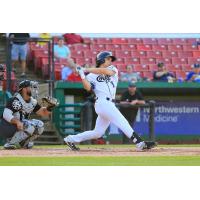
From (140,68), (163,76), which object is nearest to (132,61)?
(140,68)

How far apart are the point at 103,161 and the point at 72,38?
5554mm

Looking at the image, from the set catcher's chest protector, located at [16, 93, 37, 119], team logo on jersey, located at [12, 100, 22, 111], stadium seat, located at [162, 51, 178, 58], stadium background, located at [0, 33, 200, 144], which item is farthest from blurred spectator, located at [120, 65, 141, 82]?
team logo on jersey, located at [12, 100, 22, 111]

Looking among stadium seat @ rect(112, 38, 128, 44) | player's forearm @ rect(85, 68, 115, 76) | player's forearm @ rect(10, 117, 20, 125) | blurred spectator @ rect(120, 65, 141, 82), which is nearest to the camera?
player's forearm @ rect(85, 68, 115, 76)

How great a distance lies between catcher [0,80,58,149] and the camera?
9.77 meters

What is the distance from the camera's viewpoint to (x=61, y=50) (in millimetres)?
12953

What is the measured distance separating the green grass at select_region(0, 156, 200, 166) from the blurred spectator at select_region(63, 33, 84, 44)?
503 cm

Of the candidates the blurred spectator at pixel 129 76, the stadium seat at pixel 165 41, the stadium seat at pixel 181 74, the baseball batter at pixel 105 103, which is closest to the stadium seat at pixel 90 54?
the blurred spectator at pixel 129 76

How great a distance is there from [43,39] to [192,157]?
16.0 feet

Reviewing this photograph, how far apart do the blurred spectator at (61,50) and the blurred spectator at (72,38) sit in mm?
104

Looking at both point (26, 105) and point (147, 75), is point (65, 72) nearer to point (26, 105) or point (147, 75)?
point (147, 75)

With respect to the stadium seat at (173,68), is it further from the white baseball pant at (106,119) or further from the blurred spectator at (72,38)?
the white baseball pant at (106,119)

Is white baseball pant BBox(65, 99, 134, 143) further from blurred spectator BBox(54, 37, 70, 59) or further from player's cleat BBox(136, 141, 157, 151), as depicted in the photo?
blurred spectator BBox(54, 37, 70, 59)

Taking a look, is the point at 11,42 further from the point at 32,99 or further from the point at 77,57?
the point at 32,99

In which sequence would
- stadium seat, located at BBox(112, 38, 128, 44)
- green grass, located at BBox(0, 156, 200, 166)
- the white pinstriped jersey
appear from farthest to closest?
stadium seat, located at BBox(112, 38, 128, 44)
the white pinstriped jersey
green grass, located at BBox(0, 156, 200, 166)
